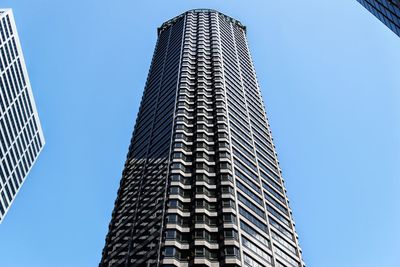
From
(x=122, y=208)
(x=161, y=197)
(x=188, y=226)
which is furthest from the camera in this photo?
(x=122, y=208)

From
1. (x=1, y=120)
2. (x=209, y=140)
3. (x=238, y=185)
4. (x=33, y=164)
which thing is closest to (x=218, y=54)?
(x=209, y=140)

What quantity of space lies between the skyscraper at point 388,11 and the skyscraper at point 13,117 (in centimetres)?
10734

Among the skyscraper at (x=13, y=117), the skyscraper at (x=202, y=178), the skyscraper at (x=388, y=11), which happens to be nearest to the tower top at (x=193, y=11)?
the skyscraper at (x=202, y=178)

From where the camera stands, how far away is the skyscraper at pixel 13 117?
136 m

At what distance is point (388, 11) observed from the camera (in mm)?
57969

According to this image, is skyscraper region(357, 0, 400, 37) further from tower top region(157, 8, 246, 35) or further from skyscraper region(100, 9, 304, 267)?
tower top region(157, 8, 246, 35)

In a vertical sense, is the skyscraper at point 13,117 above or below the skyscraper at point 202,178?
above

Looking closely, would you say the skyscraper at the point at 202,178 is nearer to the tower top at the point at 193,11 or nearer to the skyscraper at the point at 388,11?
the skyscraper at the point at 388,11

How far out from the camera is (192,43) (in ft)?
446

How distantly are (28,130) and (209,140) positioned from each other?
3428 inches

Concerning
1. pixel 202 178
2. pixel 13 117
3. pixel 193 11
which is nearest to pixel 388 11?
pixel 202 178

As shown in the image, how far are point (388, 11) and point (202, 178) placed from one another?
132 feet

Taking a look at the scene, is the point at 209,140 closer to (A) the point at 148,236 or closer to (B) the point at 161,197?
(B) the point at 161,197

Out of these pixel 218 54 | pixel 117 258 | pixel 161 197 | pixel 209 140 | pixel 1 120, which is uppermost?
pixel 218 54
